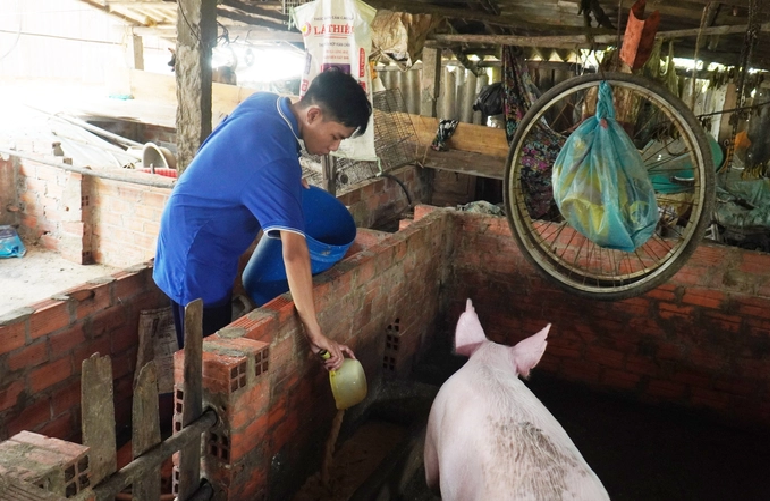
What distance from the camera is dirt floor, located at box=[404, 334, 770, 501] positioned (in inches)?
152

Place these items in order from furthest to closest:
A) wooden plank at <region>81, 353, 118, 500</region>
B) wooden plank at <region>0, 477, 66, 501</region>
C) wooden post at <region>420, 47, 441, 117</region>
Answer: wooden post at <region>420, 47, 441, 117</region> → wooden plank at <region>81, 353, 118, 500</region> → wooden plank at <region>0, 477, 66, 501</region>


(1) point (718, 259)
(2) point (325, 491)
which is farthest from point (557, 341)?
(2) point (325, 491)

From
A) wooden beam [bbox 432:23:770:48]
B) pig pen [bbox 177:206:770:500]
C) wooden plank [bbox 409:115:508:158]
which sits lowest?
pig pen [bbox 177:206:770:500]

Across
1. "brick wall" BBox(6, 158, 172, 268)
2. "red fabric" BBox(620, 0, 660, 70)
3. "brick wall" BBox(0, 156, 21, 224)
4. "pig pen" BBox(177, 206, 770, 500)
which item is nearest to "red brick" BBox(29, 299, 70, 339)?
"pig pen" BBox(177, 206, 770, 500)

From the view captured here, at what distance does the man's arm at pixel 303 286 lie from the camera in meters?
→ 2.40

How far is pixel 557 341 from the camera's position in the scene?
5.03 metres

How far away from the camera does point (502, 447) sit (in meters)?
2.39

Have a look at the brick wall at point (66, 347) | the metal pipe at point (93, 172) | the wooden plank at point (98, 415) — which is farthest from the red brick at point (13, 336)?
the metal pipe at point (93, 172)

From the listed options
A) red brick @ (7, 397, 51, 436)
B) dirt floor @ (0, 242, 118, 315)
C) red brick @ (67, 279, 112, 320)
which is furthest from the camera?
dirt floor @ (0, 242, 118, 315)

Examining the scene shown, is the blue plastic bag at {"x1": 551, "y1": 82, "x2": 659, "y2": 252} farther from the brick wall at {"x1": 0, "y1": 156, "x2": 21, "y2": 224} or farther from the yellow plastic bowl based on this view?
the brick wall at {"x1": 0, "y1": 156, "x2": 21, "y2": 224}

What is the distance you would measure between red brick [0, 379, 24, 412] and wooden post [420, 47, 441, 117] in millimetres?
6876

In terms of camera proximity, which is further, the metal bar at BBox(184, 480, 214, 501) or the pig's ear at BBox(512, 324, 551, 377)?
the pig's ear at BBox(512, 324, 551, 377)

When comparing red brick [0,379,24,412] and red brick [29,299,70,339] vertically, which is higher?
red brick [29,299,70,339]

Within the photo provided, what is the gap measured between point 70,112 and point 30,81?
6117mm
